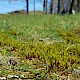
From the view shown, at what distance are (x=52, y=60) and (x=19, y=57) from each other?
0.48 m

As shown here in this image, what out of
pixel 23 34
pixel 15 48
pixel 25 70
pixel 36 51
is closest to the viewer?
pixel 25 70

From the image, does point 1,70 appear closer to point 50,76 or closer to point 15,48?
point 50,76

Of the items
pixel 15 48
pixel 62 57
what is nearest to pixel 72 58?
pixel 62 57

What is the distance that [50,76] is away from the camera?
225cm

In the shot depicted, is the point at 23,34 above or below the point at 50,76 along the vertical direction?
above

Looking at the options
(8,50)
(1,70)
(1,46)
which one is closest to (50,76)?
(1,70)

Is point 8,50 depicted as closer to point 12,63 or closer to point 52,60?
point 12,63

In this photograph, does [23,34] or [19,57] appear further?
[23,34]

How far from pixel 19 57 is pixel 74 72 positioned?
81 centimetres

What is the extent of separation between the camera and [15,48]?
11.0 feet

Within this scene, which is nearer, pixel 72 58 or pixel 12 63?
pixel 12 63

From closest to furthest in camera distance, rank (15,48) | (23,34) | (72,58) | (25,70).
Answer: (25,70) < (72,58) < (15,48) < (23,34)

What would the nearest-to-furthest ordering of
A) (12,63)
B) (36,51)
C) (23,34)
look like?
(12,63) < (36,51) < (23,34)

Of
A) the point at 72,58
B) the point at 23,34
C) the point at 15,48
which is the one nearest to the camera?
the point at 72,58
